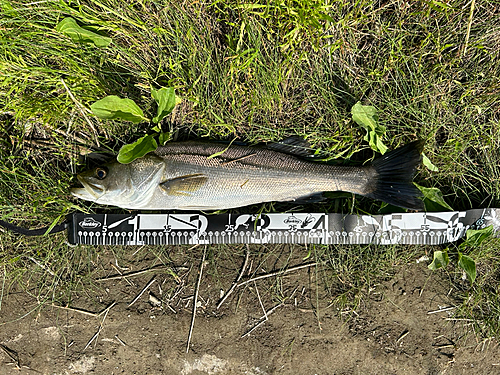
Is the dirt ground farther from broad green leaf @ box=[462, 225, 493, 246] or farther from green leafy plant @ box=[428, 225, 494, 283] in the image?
broad green leaf @ box=[462, 225, 493, 246]

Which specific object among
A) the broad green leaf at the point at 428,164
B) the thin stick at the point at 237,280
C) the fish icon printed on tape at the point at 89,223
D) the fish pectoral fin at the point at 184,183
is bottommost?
the thin stick at the point at 237,280

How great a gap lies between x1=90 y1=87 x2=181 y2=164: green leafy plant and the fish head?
0.28 ft

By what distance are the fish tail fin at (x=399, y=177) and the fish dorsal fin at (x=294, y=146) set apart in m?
0.61

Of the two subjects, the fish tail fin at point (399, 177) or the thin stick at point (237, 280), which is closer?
the fish tail fin at point (399, 177)

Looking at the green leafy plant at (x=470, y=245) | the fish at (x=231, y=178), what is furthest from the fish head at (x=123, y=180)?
the green leafy plant at (x=470, y=245)

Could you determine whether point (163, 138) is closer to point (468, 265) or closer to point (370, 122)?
point (370, 122)

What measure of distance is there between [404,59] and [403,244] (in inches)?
68.7

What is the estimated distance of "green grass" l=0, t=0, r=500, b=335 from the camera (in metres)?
2.98

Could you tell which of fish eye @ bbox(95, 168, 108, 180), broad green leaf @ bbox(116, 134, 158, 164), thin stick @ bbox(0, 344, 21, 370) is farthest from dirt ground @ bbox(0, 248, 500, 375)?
broad green leaf @ bbox(116, 134, 158, 164)

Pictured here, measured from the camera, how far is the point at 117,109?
2.86 meters

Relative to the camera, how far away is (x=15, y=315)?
3262 mm

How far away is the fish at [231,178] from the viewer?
284cm

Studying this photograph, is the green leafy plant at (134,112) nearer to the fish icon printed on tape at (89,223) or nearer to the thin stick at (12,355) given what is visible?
the fish icon printed on tape at (89,223)

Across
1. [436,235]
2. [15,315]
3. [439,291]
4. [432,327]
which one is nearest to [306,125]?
[436,235]
